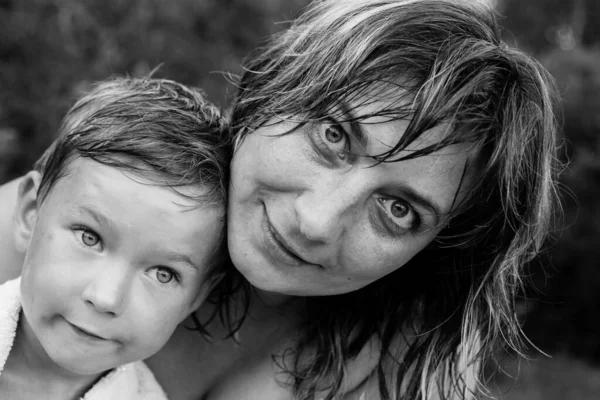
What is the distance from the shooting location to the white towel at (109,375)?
2084mm

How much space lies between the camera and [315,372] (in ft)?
8.22

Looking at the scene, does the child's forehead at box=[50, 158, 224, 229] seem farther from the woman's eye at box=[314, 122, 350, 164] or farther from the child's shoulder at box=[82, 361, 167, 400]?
the child's shoulder at box=[82, 361, 167, 400]

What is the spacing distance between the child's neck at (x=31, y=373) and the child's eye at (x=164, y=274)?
0.40 m

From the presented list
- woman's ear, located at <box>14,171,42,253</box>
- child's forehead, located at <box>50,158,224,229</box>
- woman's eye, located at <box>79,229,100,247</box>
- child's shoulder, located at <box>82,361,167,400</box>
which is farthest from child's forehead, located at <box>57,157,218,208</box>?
child's shoulder, located at <box>82,361,167,400</box>

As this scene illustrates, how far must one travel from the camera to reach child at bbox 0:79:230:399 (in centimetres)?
189

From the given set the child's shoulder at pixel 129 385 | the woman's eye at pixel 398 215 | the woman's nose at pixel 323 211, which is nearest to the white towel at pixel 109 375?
the child's shoulder at pixel 129 385

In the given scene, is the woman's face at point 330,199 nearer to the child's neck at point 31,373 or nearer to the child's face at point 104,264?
the child's face at point 104,264

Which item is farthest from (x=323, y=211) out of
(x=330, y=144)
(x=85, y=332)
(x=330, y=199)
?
(x=85, y=332)

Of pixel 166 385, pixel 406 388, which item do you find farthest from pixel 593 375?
pixel 166 385

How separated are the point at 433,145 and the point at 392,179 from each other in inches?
5.1

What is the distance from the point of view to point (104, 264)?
1.89 m

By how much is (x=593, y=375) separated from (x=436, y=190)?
4851 mm

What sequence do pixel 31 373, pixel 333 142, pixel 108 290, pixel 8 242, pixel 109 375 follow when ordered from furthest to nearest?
pixel 8 242, pixel 109 375, pixel 31 373, pixel 333 142, pixel 108 290

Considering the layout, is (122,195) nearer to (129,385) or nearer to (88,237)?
(88,237)
